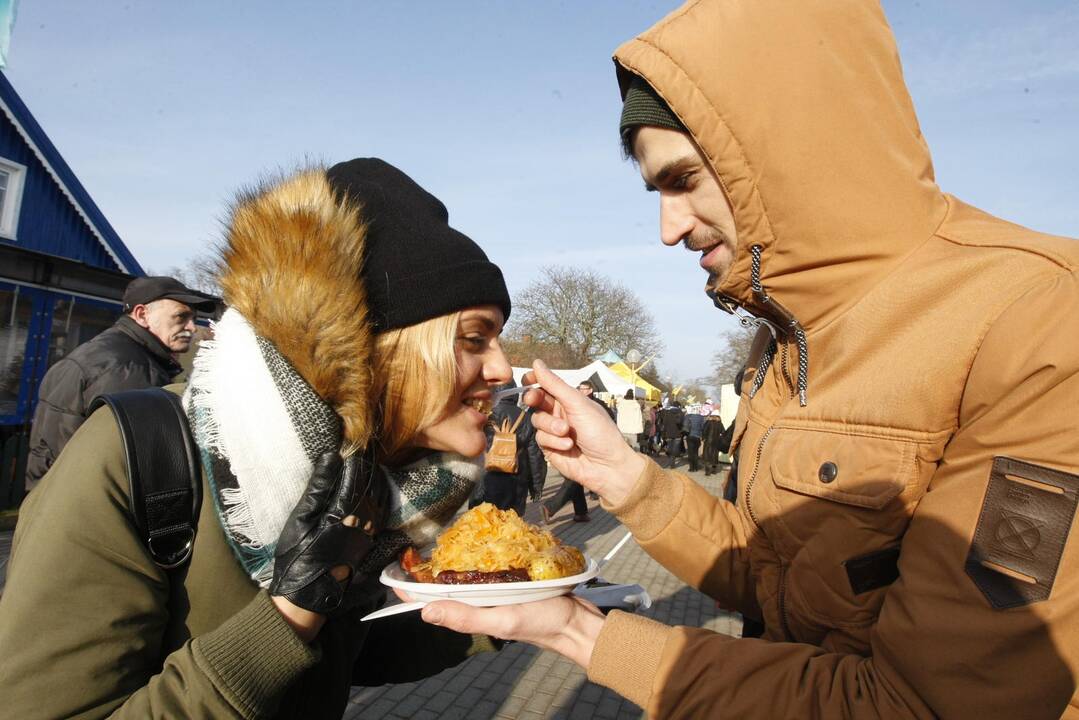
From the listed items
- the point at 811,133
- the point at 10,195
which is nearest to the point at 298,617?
the point at 811,133

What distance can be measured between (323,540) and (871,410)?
1.47 meters

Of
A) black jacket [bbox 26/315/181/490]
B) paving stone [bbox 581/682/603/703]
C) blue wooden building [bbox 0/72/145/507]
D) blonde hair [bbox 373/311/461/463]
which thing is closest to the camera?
blonde hair [bbox 373/311/461/463]

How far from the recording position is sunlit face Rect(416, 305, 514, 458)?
218 centimetres

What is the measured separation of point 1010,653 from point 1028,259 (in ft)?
2.75

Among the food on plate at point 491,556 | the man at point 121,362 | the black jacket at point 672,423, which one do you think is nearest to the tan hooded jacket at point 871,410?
the food on plate at point 491,556

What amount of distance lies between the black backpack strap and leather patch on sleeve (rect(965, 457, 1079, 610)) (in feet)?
5.97

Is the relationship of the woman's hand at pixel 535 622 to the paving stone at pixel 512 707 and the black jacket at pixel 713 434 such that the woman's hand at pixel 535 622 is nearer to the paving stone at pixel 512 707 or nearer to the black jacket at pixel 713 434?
the paving stone at pixel 512 707

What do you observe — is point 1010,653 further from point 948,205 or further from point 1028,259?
point 948,205

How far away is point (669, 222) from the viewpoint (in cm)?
210

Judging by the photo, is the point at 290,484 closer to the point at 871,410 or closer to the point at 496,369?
the point at 496,369

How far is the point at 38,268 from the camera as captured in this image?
9.51 metres

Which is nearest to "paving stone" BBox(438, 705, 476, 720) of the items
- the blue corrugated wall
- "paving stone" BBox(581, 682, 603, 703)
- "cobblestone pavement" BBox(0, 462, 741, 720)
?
"cobblestone pavement" BBox(0, 462, 741, 720)

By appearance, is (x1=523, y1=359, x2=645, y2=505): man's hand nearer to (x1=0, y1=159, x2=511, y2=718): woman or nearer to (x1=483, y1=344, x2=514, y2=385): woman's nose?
(x1=483, y1=344, x2=514, y2=385): woman's nose

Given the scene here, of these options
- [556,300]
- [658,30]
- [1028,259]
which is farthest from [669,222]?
[556,300]
